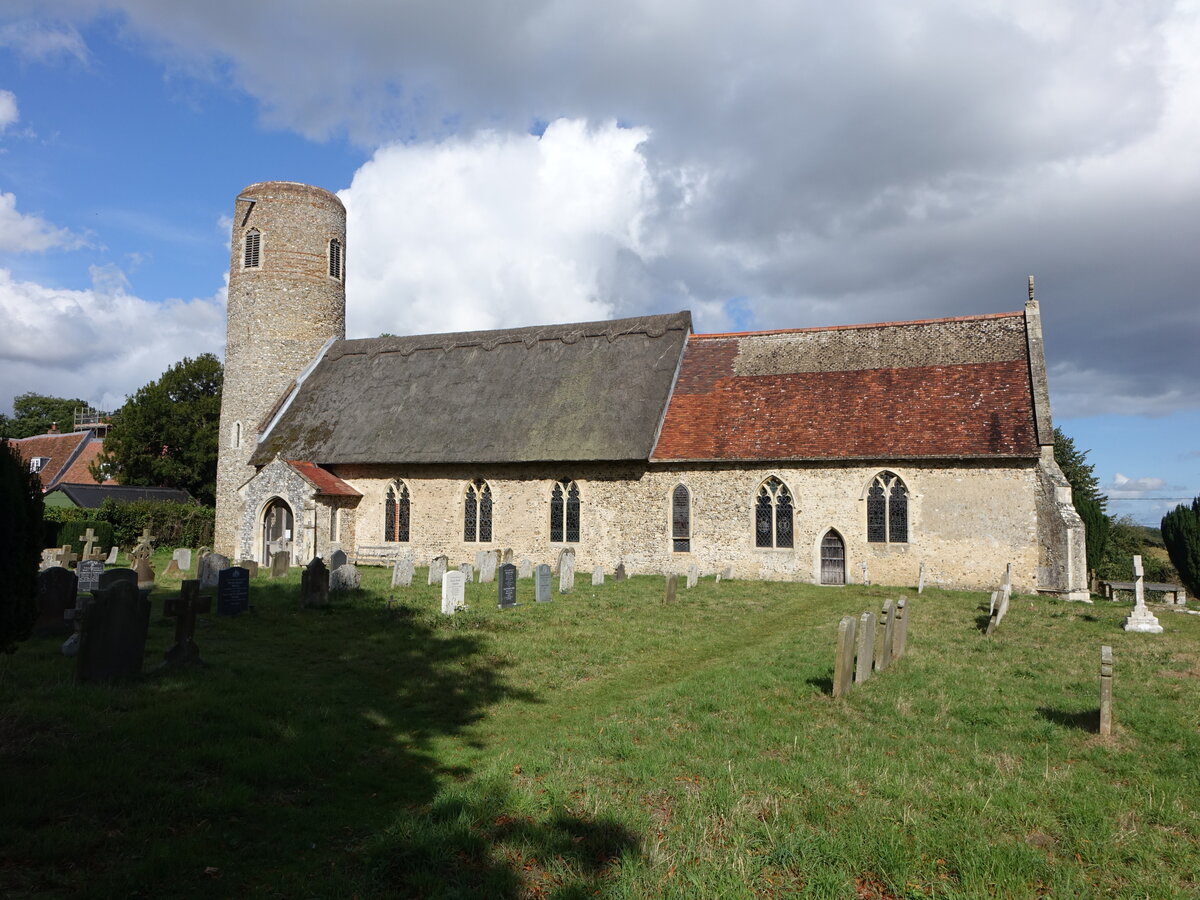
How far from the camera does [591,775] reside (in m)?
6.32

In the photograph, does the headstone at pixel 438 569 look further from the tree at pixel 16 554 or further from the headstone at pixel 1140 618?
the headstone at pixel 1140 618

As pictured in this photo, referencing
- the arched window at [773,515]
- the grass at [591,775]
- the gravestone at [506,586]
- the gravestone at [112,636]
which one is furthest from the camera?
the arched window at [773,515]

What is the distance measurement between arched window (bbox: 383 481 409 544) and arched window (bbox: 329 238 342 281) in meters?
10.1

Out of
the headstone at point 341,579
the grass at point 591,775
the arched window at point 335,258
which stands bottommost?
the grass at point 591,775

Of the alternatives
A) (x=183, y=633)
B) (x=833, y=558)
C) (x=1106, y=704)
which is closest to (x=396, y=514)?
(x=833, y=558)

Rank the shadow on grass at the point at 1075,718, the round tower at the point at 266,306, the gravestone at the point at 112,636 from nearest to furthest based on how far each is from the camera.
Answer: the shadow on grass at the point at 1075,718 → the gravestone at the point at 112,636 → the round tower at the point at 266,306

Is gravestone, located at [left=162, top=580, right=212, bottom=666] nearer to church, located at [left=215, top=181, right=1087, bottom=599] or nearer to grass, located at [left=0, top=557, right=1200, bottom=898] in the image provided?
grass, located at [left=0, top=557, right=1200, bottom=898]

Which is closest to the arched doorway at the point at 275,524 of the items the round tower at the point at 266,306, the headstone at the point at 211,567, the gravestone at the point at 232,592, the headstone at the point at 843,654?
the round tower at the point at 266,306

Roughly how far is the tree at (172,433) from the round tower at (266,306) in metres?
10.2

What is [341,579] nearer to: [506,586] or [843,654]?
[506,586]

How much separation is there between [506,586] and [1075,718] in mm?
9890

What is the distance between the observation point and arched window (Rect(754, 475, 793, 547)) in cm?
2133

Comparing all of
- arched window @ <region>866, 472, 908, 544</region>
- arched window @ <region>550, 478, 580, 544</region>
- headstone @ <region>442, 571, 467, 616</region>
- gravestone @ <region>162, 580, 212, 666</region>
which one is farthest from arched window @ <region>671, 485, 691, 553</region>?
gravestone @ <region>162, 580, 212, 666</region>

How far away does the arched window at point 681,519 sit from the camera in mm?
22152
